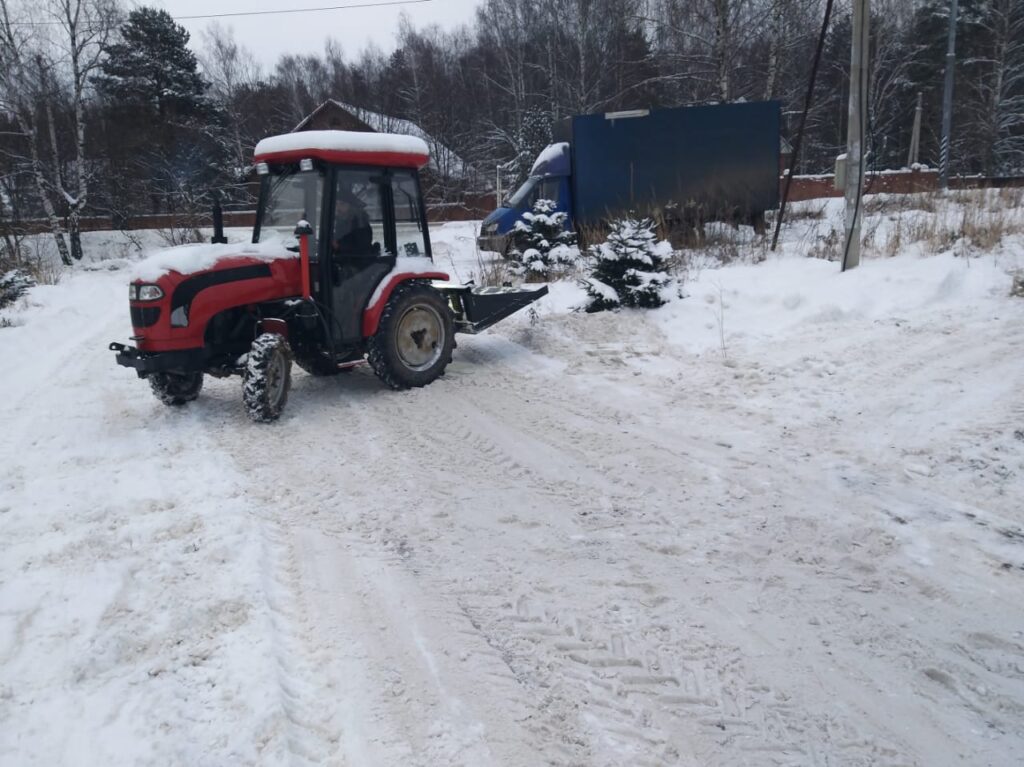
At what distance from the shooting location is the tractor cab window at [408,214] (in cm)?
710

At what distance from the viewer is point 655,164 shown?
1606 cm

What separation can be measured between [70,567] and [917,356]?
21.2 feet

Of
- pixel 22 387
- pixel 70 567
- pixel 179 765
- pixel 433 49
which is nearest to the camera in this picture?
pixel 179 765

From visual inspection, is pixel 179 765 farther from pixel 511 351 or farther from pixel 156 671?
pixel 511 351

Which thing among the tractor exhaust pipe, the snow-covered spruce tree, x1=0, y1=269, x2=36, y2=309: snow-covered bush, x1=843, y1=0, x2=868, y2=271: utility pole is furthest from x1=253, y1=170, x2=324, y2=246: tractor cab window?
x1=0, y1=269, x2=36, y2=309: snow-covered bush

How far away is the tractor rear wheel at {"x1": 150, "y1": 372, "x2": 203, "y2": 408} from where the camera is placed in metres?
6.30

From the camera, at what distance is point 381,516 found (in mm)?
4262

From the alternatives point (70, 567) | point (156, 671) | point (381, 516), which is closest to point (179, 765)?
point (156, 671)

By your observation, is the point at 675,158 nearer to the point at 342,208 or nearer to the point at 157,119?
the point at 342,208

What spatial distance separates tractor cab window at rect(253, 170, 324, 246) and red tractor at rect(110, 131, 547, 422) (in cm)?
1

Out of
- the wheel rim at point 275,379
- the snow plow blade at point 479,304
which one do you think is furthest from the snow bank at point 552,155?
the wheel rim at point 275,379

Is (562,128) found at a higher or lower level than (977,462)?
higher

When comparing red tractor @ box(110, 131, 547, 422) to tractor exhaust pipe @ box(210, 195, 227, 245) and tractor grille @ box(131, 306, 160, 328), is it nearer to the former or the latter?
tractor grille @ box(131, 306, 160, 328)

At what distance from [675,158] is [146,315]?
1315cm
